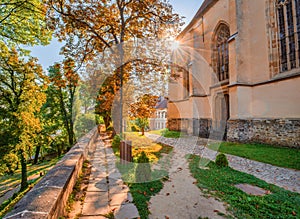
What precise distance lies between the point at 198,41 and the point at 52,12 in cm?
1054

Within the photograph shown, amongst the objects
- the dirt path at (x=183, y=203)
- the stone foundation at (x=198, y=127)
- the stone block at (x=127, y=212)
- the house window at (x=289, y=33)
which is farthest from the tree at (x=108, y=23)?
the stone foundation at (x=198, y=127)

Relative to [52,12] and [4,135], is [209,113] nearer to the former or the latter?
[52,12]

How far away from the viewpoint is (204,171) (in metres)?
4.50

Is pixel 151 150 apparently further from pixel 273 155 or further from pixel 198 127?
pixel 198 127

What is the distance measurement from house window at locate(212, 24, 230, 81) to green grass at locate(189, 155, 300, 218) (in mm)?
8438

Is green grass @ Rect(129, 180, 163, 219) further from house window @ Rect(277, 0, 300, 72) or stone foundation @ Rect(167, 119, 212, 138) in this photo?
stone foundation @ Rect(167, 119, 212, 138)

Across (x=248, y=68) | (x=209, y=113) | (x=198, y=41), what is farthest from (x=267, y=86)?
(x=198, y=41)

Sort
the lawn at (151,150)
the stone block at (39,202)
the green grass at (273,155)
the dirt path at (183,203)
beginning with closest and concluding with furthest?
the stone block at (39,202) → the dirt path at (183,203) → the green grass at (273,155) → the lawn at (151,150)

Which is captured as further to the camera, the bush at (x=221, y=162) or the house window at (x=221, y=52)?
the house window at (x=221, y=52)

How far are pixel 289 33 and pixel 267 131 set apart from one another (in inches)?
189

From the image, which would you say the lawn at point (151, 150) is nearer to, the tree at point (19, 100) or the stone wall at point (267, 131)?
the stone wall at point (267, 131)

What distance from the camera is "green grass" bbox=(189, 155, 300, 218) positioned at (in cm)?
247

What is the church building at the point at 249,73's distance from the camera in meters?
7.30

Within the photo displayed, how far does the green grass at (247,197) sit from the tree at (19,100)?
32.7ft
